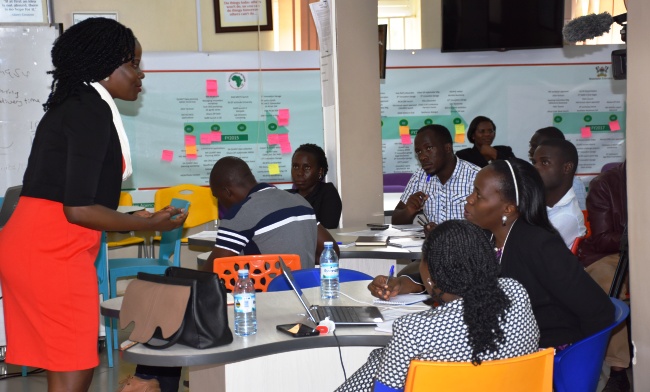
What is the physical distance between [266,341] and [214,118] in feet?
17.3

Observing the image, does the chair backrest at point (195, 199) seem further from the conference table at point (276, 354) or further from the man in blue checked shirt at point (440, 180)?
the conference table at point (276, 354)

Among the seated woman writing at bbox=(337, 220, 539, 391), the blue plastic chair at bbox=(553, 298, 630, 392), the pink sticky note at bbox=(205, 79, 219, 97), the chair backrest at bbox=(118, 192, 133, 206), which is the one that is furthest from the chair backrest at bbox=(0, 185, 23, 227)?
the blue plastic chair at bbox=(553, 298, 630, 392)

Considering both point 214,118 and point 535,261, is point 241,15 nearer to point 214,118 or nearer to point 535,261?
point 214,118

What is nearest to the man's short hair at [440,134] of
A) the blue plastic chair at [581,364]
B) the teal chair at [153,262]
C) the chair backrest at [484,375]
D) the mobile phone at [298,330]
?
the teal chair at [153,262]

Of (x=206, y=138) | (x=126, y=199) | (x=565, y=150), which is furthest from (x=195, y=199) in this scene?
(x=565, y=150)

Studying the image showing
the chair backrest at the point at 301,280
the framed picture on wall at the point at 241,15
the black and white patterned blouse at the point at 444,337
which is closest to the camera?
the black and white patterned blouse at the point at 444,337

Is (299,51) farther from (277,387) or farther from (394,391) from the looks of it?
(394,391)

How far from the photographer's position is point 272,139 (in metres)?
7.76

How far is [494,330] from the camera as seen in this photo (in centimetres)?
223

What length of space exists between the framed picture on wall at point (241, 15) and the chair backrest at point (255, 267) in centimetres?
438

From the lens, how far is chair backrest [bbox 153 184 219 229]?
7207 millimetres

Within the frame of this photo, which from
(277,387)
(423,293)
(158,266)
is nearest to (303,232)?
(423,293)

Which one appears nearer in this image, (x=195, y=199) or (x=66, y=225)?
(x=66, y=225)

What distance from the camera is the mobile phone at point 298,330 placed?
264 centimetres
